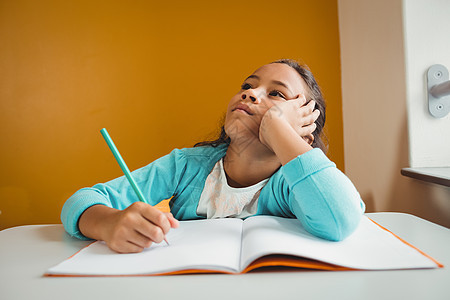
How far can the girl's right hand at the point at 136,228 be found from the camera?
1.64 ft

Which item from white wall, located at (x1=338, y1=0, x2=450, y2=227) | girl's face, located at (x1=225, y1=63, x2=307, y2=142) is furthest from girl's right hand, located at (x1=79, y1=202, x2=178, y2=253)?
white wall, located at (x1=338, y1=0, x2=450, y2=227)

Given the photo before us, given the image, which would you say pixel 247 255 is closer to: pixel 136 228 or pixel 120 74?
pixel 136 228

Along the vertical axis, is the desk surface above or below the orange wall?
below

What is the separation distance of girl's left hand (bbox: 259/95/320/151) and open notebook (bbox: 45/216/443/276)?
0.83ft

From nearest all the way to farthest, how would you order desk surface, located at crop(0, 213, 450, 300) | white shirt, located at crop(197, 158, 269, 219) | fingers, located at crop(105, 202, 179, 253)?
1. desk surface, located at crop(0, 213, 450, 300)
2. fingers, located at crop(105, 202, 179, 253)
3. white shirt, located at crop(197, 158, 269, 219)

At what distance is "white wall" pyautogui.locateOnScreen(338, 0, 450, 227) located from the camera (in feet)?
3.57

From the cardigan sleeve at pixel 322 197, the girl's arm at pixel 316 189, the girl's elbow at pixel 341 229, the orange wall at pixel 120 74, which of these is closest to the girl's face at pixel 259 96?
the girl's arm at pixel 316 189

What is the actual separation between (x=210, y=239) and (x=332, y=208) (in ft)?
0.70

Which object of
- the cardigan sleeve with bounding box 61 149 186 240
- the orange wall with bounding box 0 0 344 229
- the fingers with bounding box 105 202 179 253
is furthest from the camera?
the orange wall with bounding box 0 0 344 229

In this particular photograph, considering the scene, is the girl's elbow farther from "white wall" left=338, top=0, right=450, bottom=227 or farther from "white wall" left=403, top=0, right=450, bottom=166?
"white wall" left=403, top=0, right=450, bottom=166

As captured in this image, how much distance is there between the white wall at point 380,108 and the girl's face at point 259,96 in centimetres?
44

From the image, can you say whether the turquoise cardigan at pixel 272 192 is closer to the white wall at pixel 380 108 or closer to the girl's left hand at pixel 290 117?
the girl's left hand at pixel 290 117

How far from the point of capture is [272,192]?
81 cm

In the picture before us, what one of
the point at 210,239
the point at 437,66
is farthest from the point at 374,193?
the point at 210,239
